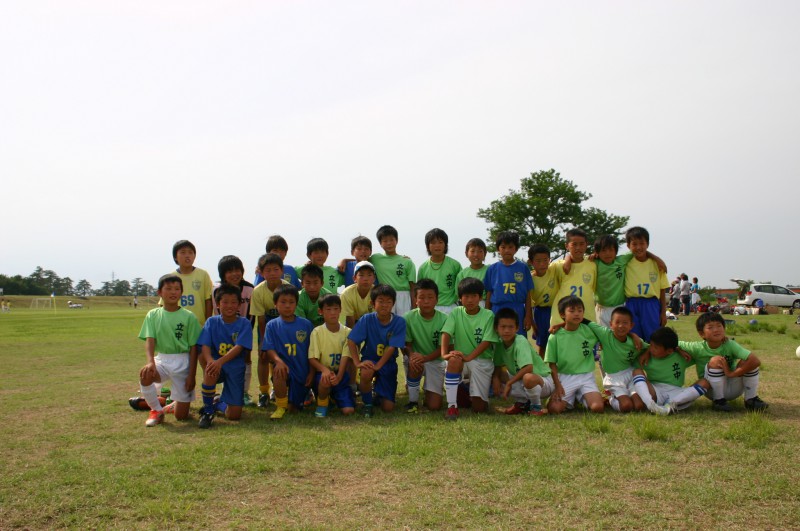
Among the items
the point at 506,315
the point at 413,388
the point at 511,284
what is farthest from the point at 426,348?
the point at 511,284

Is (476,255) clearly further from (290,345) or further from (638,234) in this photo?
(290,345)

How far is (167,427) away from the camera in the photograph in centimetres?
532

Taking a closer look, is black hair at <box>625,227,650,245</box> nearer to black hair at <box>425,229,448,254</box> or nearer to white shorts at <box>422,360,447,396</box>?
black hair at <box>425,229,448,254</box>

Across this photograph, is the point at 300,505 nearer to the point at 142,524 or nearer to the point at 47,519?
the point at 142,524

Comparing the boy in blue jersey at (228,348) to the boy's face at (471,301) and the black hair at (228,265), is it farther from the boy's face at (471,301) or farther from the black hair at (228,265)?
the boy's face at (471,301)

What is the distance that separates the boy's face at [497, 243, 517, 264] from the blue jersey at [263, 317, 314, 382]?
2642 millimetres

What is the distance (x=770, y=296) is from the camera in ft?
91.5

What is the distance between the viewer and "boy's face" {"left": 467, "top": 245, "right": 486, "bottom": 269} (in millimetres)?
6949

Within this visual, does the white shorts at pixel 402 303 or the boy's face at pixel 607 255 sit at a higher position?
the boy's face at pixel 607 255

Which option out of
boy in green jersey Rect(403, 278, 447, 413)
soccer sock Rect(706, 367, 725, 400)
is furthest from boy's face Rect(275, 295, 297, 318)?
soccer sock Rect(706, 367, 725, 400)

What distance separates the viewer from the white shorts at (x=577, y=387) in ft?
18.7

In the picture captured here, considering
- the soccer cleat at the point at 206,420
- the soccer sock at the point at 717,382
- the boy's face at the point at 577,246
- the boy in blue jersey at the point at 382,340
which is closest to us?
the soccer cleat at the point at 206,420

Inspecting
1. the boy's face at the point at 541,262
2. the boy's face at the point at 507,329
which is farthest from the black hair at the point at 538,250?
the boy's face at the point at 507,329

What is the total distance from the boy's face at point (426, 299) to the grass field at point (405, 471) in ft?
3.95
